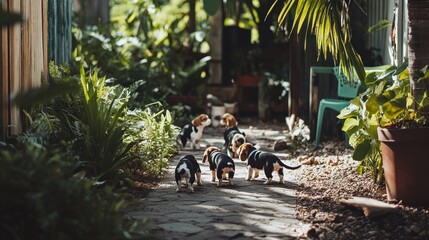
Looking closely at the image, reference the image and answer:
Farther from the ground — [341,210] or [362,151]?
[362,151]

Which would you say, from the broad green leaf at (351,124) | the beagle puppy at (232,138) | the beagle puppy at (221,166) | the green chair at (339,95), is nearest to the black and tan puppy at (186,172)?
the beagle puppy at (221,166)

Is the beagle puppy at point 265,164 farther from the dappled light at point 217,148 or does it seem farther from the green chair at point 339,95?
the green chair at point 339,95

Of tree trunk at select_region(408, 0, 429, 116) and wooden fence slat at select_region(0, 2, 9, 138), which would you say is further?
wooden fence slat at select_region(0, 2, 9, 138)

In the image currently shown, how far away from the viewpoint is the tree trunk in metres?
5.29

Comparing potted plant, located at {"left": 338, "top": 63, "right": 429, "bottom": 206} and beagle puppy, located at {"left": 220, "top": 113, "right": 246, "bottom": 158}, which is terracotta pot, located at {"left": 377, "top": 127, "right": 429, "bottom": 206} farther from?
beagle puppy, located at {"left": 220, "top": 113, "right": 246, "bottom": 158}

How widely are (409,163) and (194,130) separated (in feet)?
11.7

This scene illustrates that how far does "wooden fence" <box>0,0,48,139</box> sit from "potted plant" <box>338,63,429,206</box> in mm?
2746

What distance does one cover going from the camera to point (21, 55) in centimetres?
605

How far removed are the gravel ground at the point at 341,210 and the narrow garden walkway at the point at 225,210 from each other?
13 cm

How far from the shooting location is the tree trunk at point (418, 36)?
529 cm

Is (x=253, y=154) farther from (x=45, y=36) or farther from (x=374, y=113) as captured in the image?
(x=45, y=36)

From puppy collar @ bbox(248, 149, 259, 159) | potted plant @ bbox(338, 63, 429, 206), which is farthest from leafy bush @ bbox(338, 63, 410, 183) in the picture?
puppy collar @ bbox(248, 149, 259, 159)

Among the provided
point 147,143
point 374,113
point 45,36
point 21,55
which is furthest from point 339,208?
point 45,36

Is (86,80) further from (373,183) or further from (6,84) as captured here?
(373,183)
